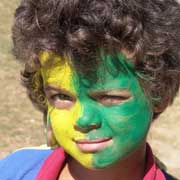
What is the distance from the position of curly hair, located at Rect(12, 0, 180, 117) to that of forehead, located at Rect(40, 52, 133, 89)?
0.06ft

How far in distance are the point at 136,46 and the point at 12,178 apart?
2.05 feet

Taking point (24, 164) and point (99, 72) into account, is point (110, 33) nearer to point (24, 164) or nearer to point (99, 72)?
point (99, 72)

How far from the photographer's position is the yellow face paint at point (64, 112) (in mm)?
1404

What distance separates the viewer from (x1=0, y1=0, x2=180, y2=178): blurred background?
3400 mm

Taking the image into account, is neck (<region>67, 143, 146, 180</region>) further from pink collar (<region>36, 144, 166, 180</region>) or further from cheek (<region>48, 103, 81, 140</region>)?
cheek (<region>48, 103, 81, 140</region>)

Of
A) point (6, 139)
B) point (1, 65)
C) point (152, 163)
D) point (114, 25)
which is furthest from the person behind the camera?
point (1, 65)

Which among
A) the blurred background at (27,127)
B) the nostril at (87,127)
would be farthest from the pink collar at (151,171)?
the blurred background at (27,127)

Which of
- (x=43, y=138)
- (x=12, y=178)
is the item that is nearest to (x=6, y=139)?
(x=43, y=138)

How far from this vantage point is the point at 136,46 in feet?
4.48

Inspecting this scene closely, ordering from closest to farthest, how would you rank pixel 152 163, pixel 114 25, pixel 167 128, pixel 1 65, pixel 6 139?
1. pixel 114 25
2. pixel 152 163
3. pixel 6 139
4. pixel 167 128
5. pixel 1 65

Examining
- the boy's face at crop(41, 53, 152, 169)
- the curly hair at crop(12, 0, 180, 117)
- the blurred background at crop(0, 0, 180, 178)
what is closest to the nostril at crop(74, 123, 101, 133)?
the boy's face at crop(41, 53, 152, 169)

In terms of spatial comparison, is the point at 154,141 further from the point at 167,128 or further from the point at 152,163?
the point at 152,163

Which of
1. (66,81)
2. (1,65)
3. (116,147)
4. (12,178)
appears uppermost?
(66,81)

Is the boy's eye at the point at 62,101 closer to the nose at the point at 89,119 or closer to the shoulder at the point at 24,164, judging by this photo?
the nose at the point at 89,119
